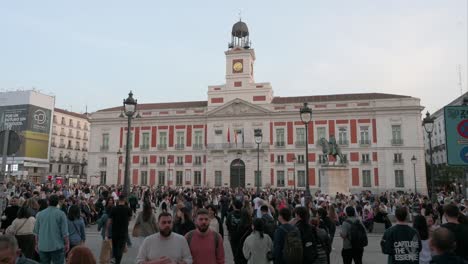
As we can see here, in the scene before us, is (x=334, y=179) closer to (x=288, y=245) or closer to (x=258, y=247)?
(x=258, y=247)

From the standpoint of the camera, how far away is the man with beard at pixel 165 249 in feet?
14.3

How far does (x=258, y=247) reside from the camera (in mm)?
5797

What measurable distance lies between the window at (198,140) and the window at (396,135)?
24.6 meters

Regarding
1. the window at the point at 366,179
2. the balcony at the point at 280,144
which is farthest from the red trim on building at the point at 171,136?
the window at the point at 366,179

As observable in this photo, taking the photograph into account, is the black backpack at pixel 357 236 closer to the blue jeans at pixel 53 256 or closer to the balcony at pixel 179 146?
the blue jeans at pixel 53 256

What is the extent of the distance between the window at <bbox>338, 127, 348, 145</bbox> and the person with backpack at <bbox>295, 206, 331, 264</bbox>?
43976 mm

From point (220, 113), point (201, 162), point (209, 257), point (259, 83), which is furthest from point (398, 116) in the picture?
point (209, 257)

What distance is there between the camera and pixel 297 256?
517cm

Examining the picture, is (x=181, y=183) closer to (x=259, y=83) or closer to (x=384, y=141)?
(x=259, y=83)

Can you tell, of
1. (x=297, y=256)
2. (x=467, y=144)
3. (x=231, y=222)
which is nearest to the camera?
(x=297, y=256)

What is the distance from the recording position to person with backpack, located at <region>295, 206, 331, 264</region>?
550cm

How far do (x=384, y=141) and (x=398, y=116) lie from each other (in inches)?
139

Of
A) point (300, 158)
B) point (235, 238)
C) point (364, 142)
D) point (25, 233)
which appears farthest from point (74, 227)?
point (364, 142)

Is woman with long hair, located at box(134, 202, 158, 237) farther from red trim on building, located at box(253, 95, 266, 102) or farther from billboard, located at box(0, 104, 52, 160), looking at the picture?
billboard, located at box(0, 104, 52, 160)
